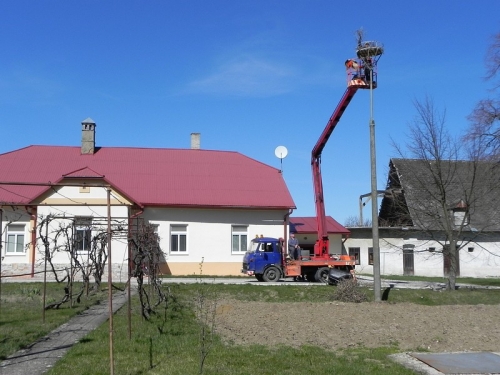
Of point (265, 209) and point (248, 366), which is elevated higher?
point (265, 209)

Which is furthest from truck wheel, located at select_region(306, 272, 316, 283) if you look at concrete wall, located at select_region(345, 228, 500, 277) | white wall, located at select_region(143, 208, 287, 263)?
concrete wall, located at select_region(345, 228, 500, 277)

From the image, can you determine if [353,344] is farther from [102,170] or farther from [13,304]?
[102,170]

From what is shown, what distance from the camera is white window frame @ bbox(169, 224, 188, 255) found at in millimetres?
31969

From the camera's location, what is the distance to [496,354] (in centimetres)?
1053

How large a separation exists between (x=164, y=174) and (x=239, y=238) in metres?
6.16

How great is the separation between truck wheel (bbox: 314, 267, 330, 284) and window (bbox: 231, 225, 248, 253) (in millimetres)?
6234

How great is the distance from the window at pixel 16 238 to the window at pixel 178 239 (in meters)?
7.81

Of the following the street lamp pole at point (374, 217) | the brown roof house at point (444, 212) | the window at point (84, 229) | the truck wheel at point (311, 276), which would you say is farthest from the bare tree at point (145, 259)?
the brown roof house at point (444, 212)

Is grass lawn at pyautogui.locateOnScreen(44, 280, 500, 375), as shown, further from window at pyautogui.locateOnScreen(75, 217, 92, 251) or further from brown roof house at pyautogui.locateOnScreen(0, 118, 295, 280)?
brown roof house at pyautogui.locateOnScreen(0, 118, 295, 280)

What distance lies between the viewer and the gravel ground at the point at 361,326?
38.5ft

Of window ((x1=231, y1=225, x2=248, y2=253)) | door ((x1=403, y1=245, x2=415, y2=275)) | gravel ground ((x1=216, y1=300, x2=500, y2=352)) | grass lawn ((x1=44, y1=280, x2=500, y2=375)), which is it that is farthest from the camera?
door ((x1=403, y1=245, x2=415, y2=275))

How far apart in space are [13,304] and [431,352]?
1242 centimetres

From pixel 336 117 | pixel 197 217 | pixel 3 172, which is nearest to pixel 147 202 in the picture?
pixel 197 217

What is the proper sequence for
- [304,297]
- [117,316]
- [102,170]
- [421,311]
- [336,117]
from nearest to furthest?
1. [117,316]
2. [421,311]
3. [304,297]
4. [336,117]
5. [102,170]
